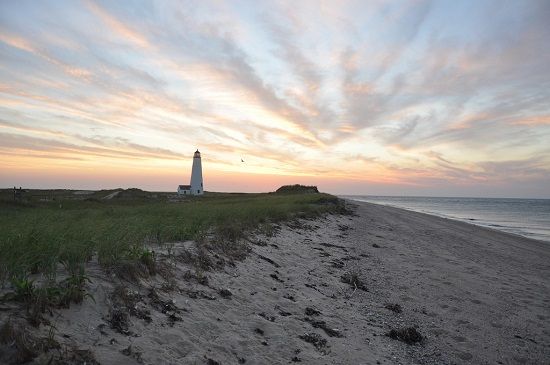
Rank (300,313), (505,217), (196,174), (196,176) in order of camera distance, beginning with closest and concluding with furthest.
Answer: (300,313) < (505,217) < (196,174) < (196,176)

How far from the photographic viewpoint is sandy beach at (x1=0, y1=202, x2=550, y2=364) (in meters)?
4.41

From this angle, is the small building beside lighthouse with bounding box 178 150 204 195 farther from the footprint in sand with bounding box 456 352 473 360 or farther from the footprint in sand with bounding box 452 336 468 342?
the footprint in sand with bounding box 456 352 473 360

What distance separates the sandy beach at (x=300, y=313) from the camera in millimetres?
4410

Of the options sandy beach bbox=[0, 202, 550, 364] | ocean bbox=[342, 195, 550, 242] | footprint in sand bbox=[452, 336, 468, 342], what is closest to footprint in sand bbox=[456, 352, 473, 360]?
sandy beach bbox=[0, 202, 550, 364]

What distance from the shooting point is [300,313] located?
269 inches

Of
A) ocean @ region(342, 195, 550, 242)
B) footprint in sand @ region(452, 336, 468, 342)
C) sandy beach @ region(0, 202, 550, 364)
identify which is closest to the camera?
sandy beach @ region(0, 202, 550, 364)

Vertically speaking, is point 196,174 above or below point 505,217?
above

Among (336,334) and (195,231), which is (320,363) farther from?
(195,231)

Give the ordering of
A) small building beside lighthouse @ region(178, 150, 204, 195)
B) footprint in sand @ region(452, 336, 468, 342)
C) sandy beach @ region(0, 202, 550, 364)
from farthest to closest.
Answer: small building beside lighthouse @ region(178, 150, 204, 195), footprint in sand @ region(452, 336, 468, 342), sandy beach @ region(0, 202, 550, 364)

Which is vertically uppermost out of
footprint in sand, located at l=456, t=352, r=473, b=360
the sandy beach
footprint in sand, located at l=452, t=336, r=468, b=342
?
the sandy beach

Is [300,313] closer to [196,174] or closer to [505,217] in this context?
[505,217]

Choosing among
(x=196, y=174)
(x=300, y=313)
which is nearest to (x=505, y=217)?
(x=196, y=174)

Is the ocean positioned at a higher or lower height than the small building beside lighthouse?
lower

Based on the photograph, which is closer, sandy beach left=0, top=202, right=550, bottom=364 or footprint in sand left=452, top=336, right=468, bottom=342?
sandy beach left=0, top=202, right=550, bottom=364
